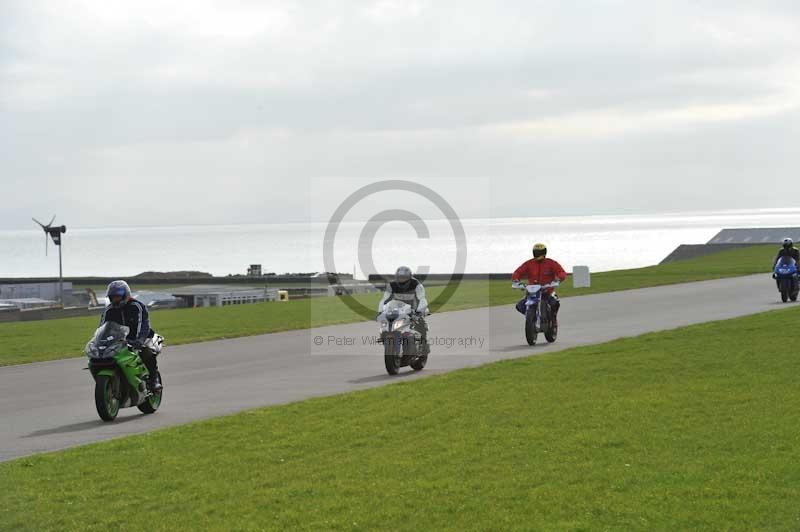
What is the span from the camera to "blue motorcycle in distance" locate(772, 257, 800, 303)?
32125 millimetres

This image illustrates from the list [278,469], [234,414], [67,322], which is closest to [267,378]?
[234,414]

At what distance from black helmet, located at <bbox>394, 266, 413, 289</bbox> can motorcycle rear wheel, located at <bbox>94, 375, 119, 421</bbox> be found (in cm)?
592

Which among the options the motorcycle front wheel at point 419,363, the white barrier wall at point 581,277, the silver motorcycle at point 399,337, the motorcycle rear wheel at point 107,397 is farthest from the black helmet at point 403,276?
the white barrier wall at point 581,277

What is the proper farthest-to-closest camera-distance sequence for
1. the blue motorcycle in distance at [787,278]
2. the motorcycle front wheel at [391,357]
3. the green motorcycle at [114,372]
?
the blue motorcycle in distance at [787,278], the motorcycle front wheel at [391,357], the green motorcycle at [114,372]

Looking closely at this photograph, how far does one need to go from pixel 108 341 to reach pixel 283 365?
260 inches

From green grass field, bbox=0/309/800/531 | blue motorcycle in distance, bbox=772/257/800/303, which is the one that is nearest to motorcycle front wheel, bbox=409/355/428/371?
green grass field, bbox=0/309/800/531

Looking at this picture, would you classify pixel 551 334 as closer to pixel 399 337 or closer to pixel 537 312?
pixel 537 312

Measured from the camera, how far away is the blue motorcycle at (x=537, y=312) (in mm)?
22922

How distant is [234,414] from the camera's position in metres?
14.1

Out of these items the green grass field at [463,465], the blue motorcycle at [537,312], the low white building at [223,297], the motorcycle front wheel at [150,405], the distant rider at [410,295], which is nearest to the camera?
the green grass field at [463,465]

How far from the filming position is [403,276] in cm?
1919

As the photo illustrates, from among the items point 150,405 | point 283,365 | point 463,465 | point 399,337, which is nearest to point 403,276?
point 399,337

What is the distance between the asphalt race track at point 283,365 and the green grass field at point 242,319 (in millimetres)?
1801

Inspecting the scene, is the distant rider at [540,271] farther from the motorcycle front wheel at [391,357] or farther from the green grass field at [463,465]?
the green grass field at [463,465]
